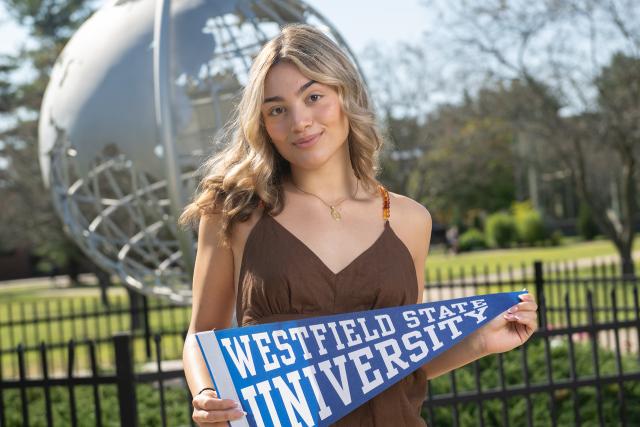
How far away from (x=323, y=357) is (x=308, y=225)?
321mm

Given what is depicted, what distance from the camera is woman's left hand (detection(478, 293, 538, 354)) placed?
206 cm

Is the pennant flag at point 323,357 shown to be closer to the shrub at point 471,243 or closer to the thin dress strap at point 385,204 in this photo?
the thin dress strap at point 385,204

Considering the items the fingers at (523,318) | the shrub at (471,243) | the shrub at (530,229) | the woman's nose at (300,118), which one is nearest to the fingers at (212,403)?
the woman's nose at (300,118)

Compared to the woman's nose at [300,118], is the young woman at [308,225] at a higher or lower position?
lower

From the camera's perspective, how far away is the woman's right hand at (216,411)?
1.68m

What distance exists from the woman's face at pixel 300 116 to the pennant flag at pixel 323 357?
1.32 feet

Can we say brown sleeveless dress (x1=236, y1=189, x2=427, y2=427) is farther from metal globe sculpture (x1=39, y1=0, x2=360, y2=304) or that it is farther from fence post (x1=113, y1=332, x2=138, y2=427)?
metal globe sculpture (x1=39, y1=0, x2=360, y2=304)

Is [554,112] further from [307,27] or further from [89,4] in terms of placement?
[89,4]

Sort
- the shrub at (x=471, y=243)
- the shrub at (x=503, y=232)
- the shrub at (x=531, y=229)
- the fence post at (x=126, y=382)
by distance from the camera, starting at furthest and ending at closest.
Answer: the shrub at (x=471, y=243), the shrub at (x=503, y=232), the shrub at (x=531, y=229), the fence post at (x=126, y=382)

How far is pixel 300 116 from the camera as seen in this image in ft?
6.38

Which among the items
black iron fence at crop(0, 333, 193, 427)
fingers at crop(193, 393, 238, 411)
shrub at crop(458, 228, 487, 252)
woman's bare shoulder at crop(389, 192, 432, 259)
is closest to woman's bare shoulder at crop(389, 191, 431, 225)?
woman's bare shoulder at crop(389, 192, 432, 259)

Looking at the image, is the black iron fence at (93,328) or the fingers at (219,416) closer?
the fingers at (219,416)

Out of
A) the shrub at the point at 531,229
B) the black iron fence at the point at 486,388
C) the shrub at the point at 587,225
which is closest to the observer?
the black iron fence at the point at 486,388

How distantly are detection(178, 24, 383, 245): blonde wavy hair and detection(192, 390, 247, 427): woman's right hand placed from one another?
0.42 meters
